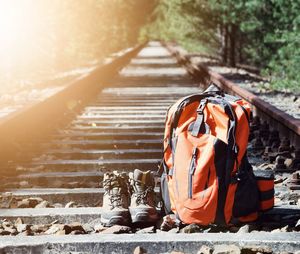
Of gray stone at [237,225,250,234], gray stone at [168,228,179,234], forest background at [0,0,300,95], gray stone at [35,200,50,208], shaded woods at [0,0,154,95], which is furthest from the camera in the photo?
shaded woods at [0,0,154,95]

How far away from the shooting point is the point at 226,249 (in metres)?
3.20

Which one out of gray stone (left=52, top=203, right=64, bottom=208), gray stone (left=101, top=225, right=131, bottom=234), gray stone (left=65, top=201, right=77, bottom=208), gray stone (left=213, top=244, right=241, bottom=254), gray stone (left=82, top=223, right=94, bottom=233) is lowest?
gray stone (left=52, top=203, right=64, bottom=208)

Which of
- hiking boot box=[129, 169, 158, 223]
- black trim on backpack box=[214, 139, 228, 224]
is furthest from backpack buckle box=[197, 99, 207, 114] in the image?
hiking boot box=[129, 169, 158, 223]

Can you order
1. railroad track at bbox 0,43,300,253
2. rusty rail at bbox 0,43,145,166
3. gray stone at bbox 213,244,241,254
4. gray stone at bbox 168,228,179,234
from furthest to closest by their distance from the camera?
1. rusty rail at bbox 0,43,145,166
2. gray stone at bbox 168,228,179,234
3. railroad track at bbox 0,43,300,253
4. gray stone at bbox 213,244,241,254

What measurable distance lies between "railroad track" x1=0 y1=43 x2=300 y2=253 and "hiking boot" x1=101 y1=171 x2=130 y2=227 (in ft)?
0.25

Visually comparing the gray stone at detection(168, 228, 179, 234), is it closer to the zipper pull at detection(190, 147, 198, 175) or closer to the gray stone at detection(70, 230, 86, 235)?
the zipper pull at detection(190, 147, 198, 175)

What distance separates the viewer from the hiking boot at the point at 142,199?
3.81 meters

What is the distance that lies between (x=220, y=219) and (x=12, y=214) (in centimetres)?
129

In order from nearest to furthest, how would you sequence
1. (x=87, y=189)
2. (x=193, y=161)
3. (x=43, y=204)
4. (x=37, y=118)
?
(x=193, y=161), (x=43, y=204), (x=87, y=189), (x=37, y=118)

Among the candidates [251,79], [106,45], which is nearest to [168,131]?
[251,79]

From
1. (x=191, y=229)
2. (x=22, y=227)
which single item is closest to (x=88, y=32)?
(x=22, y=227)

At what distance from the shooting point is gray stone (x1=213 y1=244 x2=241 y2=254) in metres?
3.15

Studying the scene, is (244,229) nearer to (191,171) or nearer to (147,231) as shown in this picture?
(191,171)

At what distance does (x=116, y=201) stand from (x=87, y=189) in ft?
3.13
